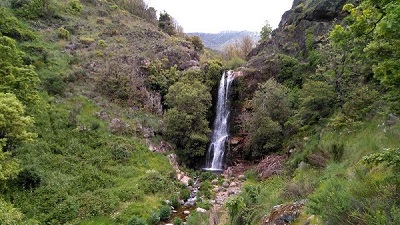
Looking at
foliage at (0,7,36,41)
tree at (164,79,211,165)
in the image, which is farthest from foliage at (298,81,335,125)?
foliage at (0,7,36,41)

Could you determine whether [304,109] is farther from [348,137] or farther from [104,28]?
[104,28]

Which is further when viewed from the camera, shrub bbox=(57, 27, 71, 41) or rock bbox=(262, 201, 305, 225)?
shrub bbox=(57, 27, 71, 41)

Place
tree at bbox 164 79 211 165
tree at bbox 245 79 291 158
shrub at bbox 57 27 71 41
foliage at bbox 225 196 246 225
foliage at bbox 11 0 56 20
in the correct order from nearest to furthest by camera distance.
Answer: foliage at bbox 225 196 246 225, tree at bbox 245 79 291 158, tree at bbox 164 79 211 165, shrub at bbox 57 27 71 41, foliage at bbox 11 0 56 20

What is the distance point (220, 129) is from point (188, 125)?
509cm

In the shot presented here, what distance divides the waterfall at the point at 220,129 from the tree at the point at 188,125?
4.94ft

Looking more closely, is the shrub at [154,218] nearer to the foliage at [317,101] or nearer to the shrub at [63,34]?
the foliage at [317,101]

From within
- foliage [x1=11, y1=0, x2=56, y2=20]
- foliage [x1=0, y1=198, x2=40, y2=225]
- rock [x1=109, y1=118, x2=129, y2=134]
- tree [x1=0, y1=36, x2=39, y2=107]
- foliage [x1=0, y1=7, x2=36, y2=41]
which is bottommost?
foliage [x1=0, y1=198, x2=40, y2=225]

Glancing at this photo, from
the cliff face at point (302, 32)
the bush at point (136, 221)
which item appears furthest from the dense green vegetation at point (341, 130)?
the bush at point (136, 221)

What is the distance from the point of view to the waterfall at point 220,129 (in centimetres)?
2378

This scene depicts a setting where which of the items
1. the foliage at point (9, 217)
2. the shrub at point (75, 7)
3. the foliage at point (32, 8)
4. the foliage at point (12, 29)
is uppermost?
the shrub at point (75, 7)

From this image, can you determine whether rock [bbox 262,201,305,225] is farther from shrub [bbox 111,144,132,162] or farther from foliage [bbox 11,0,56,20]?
foliage [bbox 11,0,56,20]

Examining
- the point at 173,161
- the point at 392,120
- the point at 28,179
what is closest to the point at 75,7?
the point at 173,161

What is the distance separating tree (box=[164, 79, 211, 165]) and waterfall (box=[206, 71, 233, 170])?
1.51 m

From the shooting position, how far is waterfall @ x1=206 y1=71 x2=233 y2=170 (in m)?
23.8
